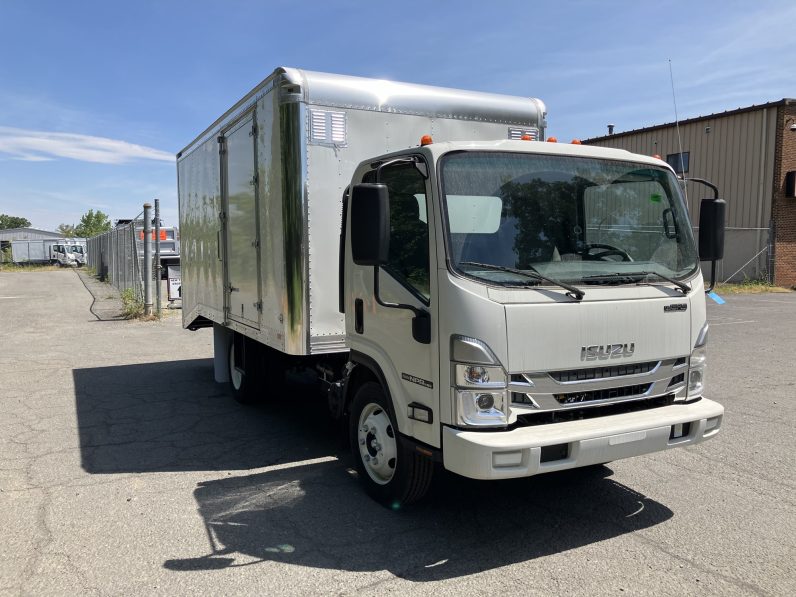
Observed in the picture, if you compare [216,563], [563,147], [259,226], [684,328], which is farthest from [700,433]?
[259,226]

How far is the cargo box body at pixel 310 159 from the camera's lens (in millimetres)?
4961

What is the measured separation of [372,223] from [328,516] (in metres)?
1.98

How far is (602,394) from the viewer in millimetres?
3758

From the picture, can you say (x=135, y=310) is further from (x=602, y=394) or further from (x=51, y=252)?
(x=51, y=252)

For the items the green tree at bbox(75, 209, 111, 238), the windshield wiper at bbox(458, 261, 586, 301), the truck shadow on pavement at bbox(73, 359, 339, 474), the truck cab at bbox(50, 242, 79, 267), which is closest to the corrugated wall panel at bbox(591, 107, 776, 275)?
the truck shadow on pavement at bbox(73, 359, 339, 474)

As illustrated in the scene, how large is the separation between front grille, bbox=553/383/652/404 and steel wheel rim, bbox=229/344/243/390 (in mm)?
4425

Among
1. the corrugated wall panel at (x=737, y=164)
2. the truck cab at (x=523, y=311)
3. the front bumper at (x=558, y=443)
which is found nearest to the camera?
the front bumper at (x=558, y=443)

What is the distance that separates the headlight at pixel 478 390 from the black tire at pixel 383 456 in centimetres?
54

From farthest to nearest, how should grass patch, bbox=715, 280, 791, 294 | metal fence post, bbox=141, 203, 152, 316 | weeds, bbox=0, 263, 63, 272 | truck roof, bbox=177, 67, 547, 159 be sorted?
weeds, bbox=0, 263, 63, 272 → grass patch, bbox=715, 280, 791, 294 → metal fence post, bbox=141, 203, 152, 316 → truck roof, bbox=177, 67, 547, 159

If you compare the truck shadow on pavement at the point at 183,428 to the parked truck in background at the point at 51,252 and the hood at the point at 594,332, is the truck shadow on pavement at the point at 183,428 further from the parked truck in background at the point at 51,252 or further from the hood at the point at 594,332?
the parked truck in background at the point at 51,252

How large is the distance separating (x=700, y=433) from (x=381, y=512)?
2.06 meters

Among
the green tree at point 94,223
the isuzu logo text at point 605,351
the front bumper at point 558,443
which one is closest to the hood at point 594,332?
the isuzu logo text at point 605,351

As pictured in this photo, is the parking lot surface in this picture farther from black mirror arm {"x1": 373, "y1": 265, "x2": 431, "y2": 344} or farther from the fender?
black mirror arm {"x1": 373, "y1": 265, "x2": 431, "y2": 344}

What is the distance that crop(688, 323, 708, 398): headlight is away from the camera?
160 inches
